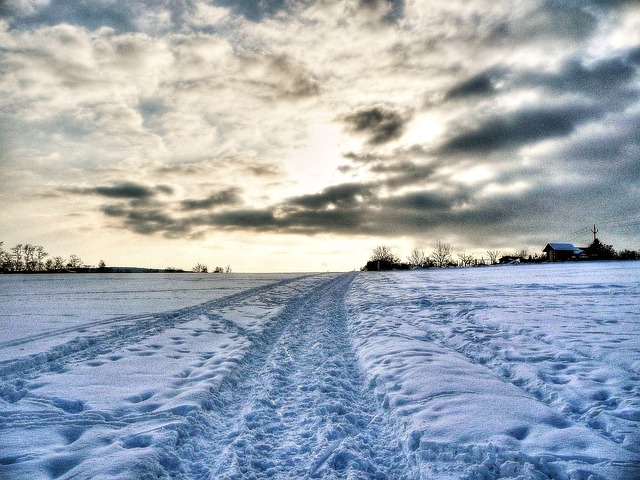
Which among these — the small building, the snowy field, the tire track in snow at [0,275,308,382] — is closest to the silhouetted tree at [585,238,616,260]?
the small building

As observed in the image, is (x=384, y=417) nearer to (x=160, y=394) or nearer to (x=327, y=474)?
(x=327, y=474)

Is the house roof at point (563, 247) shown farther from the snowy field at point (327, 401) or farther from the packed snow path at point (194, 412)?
the packed snow path at point (194, 412)

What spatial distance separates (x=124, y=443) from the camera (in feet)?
13.8

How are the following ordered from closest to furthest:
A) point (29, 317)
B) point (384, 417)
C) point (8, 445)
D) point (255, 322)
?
point (8, 445)
point (384, 417)
point (255, 322)
point (29, 317)

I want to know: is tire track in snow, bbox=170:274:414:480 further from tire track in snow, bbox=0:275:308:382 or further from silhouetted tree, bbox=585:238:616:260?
silhouetted tree, bbox=585:238:616:260

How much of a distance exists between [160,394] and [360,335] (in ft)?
18.3

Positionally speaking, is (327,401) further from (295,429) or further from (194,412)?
(194,412)

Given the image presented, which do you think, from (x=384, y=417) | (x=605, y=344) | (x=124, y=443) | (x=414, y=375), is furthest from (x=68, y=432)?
(x=605, y=344)

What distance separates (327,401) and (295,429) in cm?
91

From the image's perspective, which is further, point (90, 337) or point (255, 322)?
point (255, 322)

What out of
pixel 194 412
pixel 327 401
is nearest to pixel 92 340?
pixel 194 412

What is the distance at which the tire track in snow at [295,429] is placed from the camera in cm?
368

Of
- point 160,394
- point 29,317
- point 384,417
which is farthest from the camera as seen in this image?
point 29,317

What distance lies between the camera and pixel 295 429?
14.6 ft
